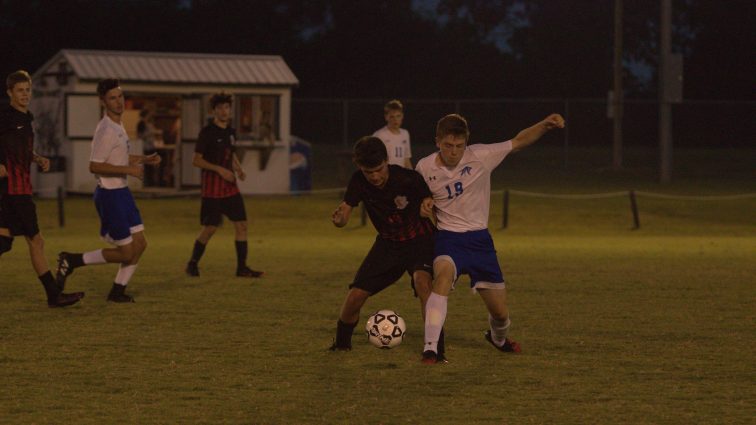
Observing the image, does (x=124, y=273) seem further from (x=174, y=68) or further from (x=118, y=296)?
(x=174, y=68)

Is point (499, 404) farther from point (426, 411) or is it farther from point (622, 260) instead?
point (622, 260)

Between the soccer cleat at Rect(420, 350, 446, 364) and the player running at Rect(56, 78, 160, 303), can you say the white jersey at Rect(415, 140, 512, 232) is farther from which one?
the player running at Rect(56, 78, 160, 303)

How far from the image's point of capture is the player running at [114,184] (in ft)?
38.3

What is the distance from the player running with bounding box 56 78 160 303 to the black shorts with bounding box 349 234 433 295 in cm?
314

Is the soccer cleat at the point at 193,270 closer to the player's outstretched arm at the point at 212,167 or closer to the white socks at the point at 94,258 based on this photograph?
the player's outstretched arm at the point at 212,167

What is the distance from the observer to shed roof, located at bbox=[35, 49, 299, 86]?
28953 millimetres

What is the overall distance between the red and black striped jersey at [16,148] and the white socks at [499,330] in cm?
443

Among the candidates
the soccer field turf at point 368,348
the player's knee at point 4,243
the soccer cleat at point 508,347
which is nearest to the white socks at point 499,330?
the soccer cleat at point 508,347

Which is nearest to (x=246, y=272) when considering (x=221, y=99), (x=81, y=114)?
(x=221, y=99)

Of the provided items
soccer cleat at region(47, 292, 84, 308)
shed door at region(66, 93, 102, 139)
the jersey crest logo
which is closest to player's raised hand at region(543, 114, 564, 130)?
the jersey crest logo

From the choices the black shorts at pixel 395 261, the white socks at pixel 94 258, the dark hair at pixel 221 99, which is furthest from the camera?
the dark hair at pixel 221 99

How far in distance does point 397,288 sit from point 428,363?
5100 mm

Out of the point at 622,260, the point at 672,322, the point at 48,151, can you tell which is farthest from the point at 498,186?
the point at 672,322

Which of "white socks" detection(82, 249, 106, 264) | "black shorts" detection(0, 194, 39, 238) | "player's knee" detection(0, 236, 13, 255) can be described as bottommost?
"white socks" detection(82, 249, 106, 264)
